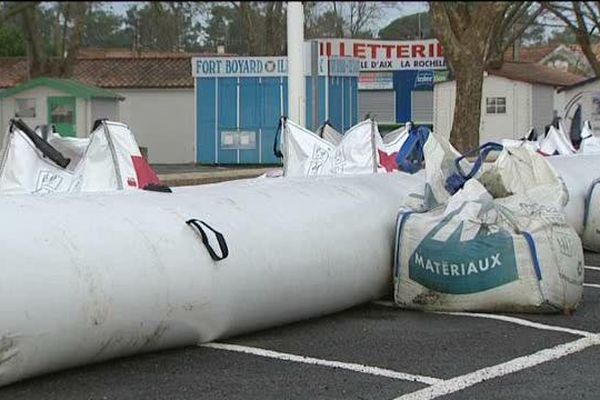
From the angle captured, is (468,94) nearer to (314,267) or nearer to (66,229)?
(314,267)

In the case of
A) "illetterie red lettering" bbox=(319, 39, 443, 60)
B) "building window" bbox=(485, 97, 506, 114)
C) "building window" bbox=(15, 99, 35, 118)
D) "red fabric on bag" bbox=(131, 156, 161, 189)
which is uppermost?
"illetterie red lettering" bbox=(319, 39, 443, 60)

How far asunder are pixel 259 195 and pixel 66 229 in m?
1.80

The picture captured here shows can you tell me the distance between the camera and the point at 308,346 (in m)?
6.44

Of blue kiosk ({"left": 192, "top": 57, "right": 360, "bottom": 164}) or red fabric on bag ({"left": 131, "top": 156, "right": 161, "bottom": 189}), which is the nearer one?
red fabric on bag ({"left": 131, "top": 156, "right": 161, "bottom": 189})

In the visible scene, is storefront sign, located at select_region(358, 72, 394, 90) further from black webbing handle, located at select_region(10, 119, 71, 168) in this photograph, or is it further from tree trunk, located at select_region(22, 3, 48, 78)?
tree trunk, located at select_region(22, 3, 48, 78)

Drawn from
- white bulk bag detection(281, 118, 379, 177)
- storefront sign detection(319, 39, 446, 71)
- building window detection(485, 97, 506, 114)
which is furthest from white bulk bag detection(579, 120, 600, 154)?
building window detection(485, 97, 506, 114)

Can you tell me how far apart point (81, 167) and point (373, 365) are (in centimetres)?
412

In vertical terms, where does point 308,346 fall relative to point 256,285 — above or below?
below

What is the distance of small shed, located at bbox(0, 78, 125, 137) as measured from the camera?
25.5m

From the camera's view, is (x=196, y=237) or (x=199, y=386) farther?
(x=196, y=237)

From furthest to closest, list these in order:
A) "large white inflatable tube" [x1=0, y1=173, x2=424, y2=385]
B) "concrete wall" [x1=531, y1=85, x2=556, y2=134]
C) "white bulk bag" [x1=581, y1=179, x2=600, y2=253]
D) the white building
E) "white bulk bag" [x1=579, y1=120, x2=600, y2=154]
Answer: "concrete wall" [x1=531, y1=85, x2=556, y2=134] < the white building < "white bulk bag" [x1=579, y1=120, x2=600, y2=154] < "white bulk bag" [x1=581, y1=179, x2=600, y2=253] < "large white inflatable tube" [x1=0, y1=173, x2=424, y2=385]

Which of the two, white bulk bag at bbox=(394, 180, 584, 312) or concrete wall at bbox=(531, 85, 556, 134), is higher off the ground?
concrete wall at bbox=(531, 85, 556, 134)

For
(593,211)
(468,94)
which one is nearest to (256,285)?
(593,211)

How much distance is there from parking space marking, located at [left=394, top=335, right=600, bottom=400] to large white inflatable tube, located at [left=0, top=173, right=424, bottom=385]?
1.46 metres
